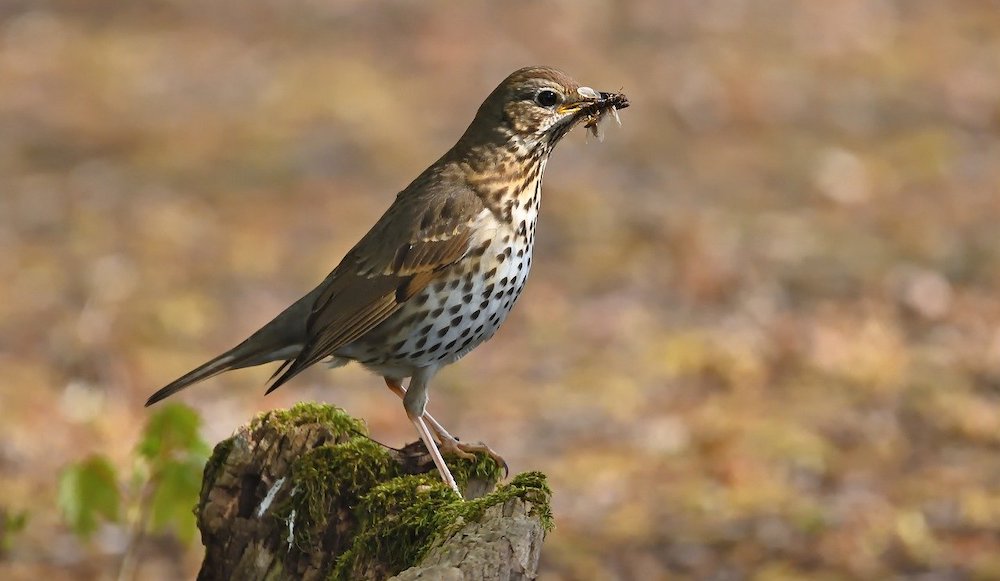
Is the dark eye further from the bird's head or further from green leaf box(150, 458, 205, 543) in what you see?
green leaf box(150, 458, 205, 543)

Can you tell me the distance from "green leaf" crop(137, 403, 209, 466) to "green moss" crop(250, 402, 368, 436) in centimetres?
56

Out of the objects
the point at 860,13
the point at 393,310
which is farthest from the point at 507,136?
the point at 860,13

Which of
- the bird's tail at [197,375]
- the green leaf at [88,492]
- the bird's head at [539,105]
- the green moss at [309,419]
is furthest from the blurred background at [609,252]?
the bird's head at [539,105]

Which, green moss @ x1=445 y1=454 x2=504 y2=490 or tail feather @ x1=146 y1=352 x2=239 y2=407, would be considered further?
tail feather @ x1=146 y1=352 x2=239 y2=407

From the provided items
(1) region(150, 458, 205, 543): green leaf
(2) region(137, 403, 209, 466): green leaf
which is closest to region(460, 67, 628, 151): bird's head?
(2) region(137, 403, 209, 466): green leaf

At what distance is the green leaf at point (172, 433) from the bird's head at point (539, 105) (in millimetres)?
1627

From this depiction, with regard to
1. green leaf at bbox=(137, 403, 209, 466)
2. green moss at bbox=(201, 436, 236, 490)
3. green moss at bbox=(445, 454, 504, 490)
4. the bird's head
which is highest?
the bird's head

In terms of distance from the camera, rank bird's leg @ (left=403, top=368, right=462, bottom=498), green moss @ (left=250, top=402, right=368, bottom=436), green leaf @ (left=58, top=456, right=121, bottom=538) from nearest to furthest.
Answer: green moss @ (left=250, top=402, right=368, bottom=436)
bird's leg @ (left=403, top=368, right=462, bottom=498)
green leaf @ (left=58, top=456, right=121, bottom=538)

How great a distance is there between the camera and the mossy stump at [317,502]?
176 inches

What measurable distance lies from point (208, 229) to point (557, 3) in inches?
279

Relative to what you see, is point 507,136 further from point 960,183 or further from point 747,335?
point 960,183

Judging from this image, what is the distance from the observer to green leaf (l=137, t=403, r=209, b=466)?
5.35m

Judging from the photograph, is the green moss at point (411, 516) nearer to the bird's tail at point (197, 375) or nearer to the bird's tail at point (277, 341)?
the bird's tail at point (197, 375)

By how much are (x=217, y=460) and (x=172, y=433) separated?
56cm
